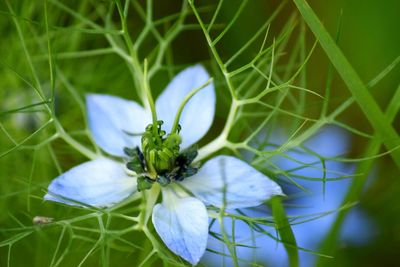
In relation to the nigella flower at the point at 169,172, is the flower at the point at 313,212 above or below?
below

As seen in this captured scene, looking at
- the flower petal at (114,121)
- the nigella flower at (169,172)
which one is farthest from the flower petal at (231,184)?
the flower petal at (114,121)

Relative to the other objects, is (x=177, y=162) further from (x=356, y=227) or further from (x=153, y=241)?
(x=356, y=227)

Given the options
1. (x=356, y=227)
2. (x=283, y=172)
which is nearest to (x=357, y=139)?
(x=356, y=227)

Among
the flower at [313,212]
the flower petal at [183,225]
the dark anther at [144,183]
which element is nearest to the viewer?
the flower petal at [183,225]

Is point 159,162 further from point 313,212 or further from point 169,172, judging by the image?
point 313,212

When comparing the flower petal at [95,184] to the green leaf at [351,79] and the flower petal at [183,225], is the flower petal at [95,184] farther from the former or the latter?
the green leaf at [351,79]

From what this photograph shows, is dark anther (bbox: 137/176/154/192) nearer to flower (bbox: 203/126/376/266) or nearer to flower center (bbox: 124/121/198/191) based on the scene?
flower center (bbox: 124/121/198/191)

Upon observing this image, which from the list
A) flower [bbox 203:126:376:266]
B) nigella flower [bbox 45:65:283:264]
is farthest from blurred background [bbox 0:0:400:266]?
nigella flower [bbox 45:65:283:264]
